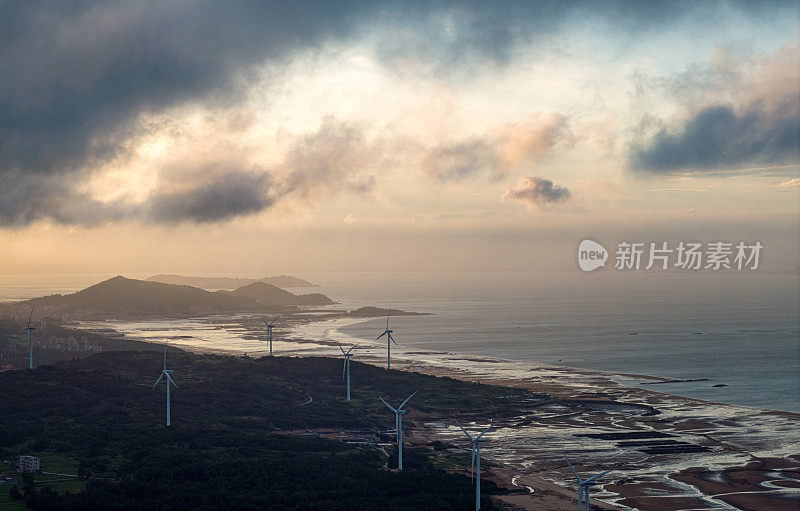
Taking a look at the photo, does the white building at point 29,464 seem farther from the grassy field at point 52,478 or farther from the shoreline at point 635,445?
the shoreline at point 635,445

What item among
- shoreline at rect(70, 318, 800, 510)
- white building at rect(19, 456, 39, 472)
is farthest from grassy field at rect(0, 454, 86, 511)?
shoreline at rect(70, 318, 800, 510)

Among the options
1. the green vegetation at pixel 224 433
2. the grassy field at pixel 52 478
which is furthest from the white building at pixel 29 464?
the green vegetation at pixel 224 433

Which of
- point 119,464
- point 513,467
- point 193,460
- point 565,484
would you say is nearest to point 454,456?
point 513,467

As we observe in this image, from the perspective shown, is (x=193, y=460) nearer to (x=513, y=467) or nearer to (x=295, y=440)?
(x=295, y=440)

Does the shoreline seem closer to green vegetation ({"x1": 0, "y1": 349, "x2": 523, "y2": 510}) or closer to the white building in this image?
green vegetation ({"x1": 0, "y1": 349, "x2": 523, "y2": 510})

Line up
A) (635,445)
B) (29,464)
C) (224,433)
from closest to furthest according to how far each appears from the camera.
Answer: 1. (29,464)
2. (635,445)
3. (224,433)

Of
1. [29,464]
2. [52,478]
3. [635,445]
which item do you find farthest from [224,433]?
[635,445]

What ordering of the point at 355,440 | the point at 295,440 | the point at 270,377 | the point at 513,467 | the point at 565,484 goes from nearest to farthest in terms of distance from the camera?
the point at 565,484
the point at 513,467
the point at 295,440
the point at 355,440
the point at 270,377

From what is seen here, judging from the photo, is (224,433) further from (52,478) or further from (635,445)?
(635,445)
